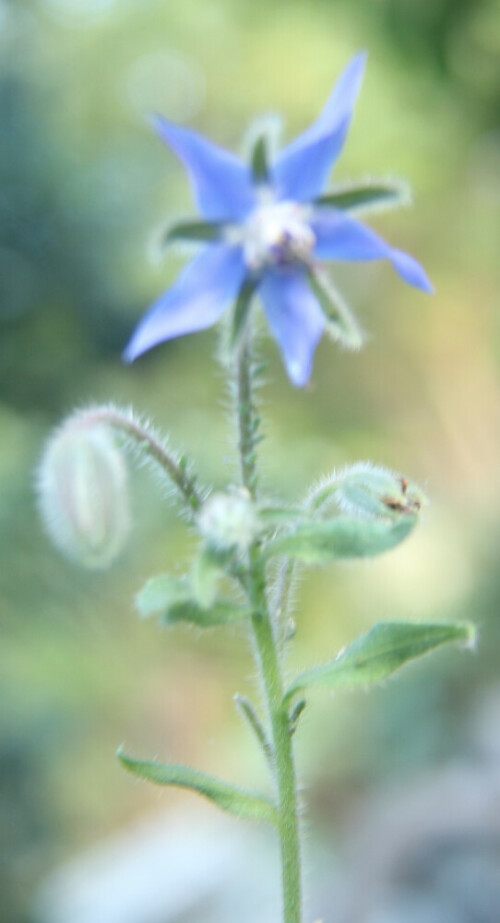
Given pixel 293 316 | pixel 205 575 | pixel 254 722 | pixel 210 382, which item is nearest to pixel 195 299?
pixel 293 316

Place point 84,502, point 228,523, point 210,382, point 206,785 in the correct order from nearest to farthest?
point 228,523 < point 206,785 < point 84,502 < point 210,382

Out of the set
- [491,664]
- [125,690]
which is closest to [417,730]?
[491,664]

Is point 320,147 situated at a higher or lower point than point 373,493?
higher

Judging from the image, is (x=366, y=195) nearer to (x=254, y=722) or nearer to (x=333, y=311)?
(x=333, y=311)

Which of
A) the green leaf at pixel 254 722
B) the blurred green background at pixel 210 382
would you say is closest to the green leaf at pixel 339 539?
the green leaf at pixel 254 722

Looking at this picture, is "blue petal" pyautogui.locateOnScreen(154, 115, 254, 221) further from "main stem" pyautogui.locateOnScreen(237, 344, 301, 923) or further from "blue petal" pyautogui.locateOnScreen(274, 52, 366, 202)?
"main stem" pyautogui.locateOnScreen(237, 344, 301, 923)

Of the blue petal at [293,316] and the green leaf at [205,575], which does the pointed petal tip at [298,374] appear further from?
the green leaf at [205,575]
